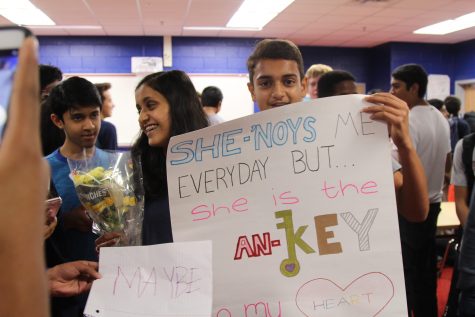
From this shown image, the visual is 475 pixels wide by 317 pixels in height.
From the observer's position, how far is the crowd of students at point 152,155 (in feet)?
1.00

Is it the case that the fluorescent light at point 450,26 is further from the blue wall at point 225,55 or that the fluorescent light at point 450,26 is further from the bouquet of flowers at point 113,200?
the bouquet of flowers at point 113,200

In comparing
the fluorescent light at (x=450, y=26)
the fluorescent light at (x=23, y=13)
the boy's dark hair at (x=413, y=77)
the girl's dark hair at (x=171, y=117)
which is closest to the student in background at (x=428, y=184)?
the boy's dark hair at (x=413, y=77)

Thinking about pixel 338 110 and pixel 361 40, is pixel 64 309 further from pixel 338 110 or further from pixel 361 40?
pixel 361 40

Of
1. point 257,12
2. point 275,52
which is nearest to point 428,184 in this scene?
point 275,52

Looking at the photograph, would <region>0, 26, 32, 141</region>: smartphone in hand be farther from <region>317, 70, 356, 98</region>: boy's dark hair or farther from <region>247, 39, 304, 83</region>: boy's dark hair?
<region>317, 70, 356, 98</region>: boy's dark hair

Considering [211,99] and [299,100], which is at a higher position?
[211,99]

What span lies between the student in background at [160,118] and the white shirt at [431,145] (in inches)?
75.7

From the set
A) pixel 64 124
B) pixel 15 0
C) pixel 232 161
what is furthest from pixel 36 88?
pixel 15 0

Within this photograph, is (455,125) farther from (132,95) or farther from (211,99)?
(132,95)

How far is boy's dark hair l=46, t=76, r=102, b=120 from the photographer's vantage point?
6.57 feet

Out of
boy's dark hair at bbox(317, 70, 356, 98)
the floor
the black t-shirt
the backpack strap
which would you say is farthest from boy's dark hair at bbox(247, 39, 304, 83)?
the floor

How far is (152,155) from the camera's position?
1.59 meters

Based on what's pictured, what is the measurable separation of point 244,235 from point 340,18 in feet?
20.1

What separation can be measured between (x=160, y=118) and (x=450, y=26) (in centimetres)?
725
